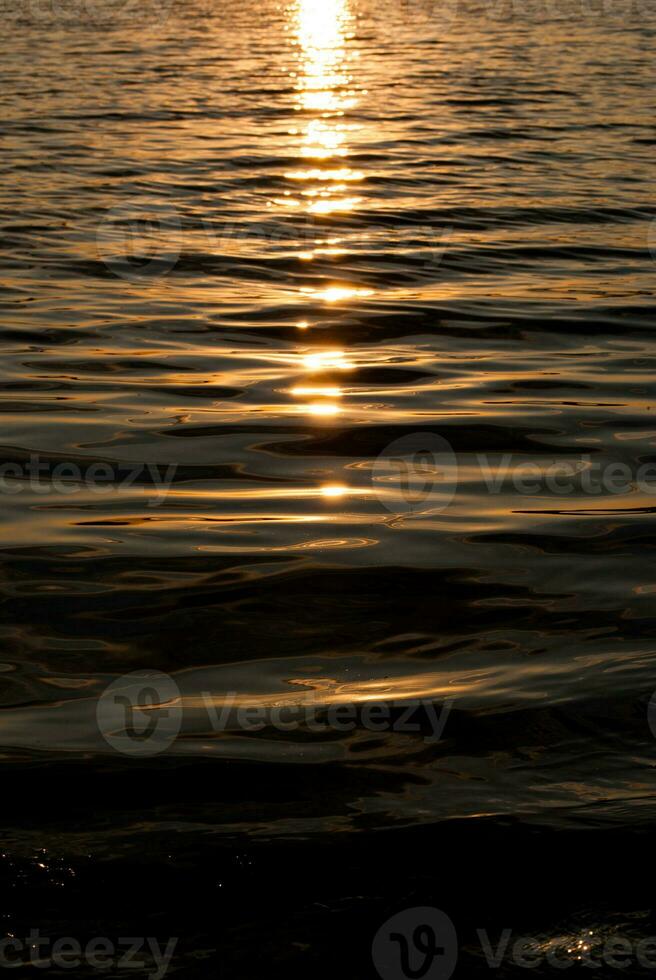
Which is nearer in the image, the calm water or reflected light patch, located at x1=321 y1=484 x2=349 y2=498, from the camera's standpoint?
the calm water

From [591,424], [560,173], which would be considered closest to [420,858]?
[591,424]

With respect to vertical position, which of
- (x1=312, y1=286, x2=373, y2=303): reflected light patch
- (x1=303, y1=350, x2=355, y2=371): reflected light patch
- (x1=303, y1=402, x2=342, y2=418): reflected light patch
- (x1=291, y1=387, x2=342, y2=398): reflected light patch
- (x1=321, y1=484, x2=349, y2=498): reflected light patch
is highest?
(x1=312, y1=286, x2=373, y2=303): reflected light patch

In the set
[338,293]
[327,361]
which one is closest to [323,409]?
[327,361]

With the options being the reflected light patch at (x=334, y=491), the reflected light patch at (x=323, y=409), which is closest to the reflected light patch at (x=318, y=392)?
the reflected light patch at (x=323, y=409)

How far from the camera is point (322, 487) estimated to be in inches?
212

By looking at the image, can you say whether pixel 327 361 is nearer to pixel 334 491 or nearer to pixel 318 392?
pixel 318 392

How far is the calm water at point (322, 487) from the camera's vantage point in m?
3.35

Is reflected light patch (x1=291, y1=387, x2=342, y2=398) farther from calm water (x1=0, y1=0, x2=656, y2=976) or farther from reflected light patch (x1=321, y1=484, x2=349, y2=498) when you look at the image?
reflected light patch (x1=321, y1=484, x2=349, y2=498)

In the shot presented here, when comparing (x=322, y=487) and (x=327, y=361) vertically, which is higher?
(x=327, y=361)

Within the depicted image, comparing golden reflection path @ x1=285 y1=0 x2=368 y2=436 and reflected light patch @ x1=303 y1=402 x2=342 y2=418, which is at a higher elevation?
golden reflection path @ x1=285 y1=0 x2=368 y2=436

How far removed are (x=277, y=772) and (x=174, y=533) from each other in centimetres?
167

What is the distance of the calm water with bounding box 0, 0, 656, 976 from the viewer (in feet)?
11.0

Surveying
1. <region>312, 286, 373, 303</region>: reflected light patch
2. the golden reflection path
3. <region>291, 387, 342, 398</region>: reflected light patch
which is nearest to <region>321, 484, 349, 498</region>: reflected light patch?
the golden reflection path

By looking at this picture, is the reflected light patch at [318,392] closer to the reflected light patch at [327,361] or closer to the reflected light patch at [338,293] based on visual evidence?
the reflected light patch at [327,361]
